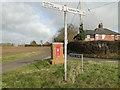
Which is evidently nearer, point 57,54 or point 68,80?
point 68,80

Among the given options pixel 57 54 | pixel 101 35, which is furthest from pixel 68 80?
pixel 101 35

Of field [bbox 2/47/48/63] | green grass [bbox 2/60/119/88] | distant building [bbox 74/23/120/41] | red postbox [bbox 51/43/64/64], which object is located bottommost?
field [bbox 2/47/48/63]

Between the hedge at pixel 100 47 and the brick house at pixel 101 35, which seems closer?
the hedge at pixel 100 47

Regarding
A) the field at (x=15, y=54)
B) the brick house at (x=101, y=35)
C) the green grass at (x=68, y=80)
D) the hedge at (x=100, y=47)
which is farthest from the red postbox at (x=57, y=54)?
the brick house at (x=101, y=35)

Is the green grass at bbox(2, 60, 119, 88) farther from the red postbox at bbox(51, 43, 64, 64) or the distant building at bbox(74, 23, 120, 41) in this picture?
the distant building at bbox(74, 23, 120, 41)

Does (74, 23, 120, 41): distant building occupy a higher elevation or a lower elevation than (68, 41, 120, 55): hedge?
higher

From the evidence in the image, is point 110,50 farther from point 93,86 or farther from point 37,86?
point 37,86

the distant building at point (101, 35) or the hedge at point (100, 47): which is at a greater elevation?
the distant building at point (101, 35)

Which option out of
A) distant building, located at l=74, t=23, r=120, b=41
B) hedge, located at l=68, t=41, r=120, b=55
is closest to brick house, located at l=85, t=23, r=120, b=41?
distant building, located at l=74, t=23, r=120, b=41

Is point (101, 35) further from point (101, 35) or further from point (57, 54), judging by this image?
point (57, 54)

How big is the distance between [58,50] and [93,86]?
525 cm

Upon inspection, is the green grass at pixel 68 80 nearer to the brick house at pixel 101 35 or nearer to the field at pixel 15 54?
the field at pixel 15 54

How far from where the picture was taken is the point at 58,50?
8.55 meters

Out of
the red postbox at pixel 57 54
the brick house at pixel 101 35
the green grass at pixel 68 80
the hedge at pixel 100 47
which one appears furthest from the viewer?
the brick house at pixel 101 35
